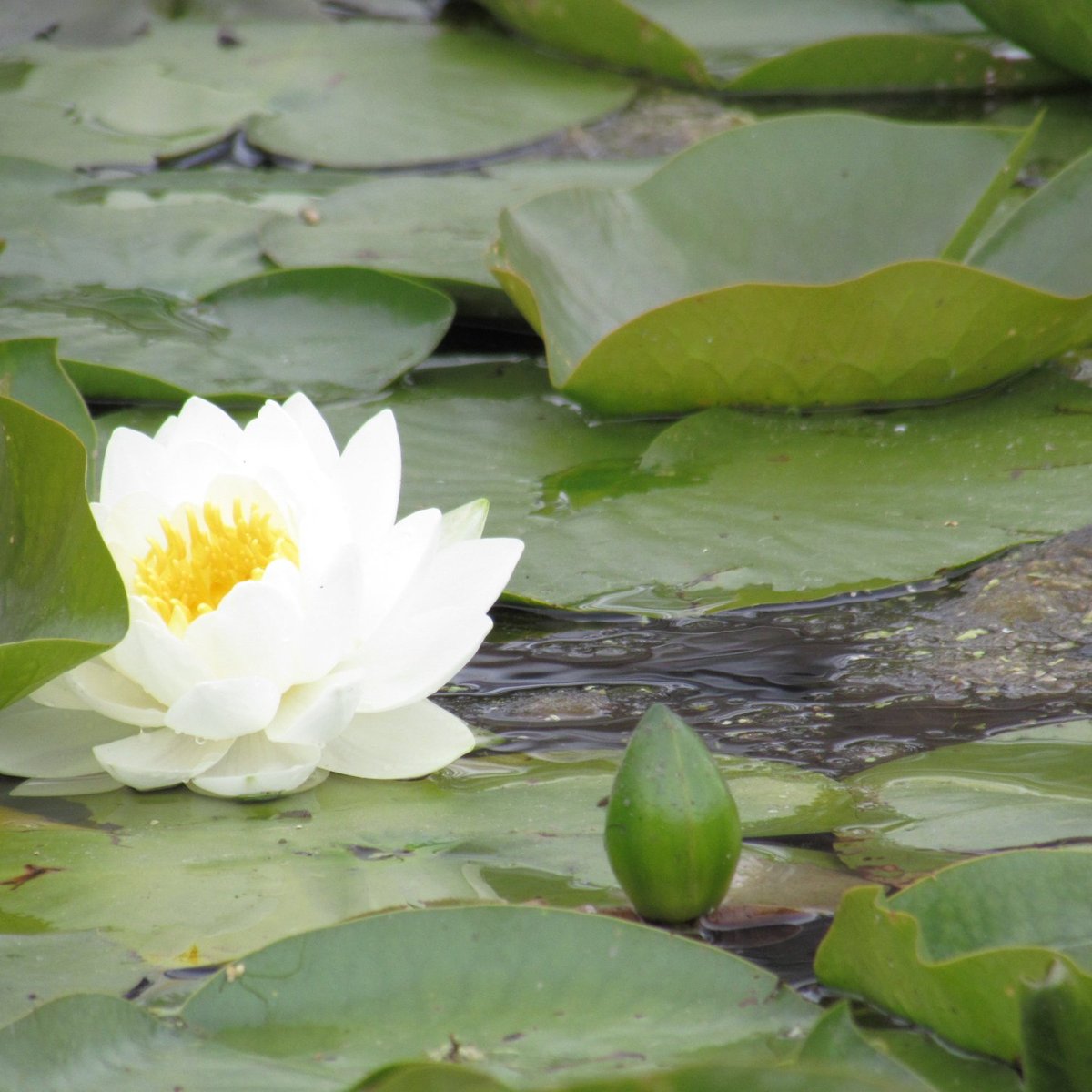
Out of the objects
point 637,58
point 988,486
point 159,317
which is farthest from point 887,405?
point 637,58

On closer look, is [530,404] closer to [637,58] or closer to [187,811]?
[187,811]

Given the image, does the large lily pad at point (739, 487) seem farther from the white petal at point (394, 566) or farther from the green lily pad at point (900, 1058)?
the green lily pad at point (900, 1058)

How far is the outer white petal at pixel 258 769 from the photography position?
986 mm

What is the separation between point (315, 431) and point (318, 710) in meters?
0.31

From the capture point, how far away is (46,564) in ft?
3.19

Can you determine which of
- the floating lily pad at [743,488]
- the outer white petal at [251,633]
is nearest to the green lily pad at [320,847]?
the outer white petal at [251,633]

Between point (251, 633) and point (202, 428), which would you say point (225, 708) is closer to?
point (251, 633)

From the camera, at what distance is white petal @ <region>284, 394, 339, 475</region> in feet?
3.86

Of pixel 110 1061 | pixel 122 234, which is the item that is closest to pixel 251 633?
pixel 110 1061

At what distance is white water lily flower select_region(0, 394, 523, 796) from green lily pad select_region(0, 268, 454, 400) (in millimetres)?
499

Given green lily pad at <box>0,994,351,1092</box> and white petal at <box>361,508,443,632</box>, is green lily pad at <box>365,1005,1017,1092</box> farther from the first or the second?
white petal at <box>361,508,443,632</box>

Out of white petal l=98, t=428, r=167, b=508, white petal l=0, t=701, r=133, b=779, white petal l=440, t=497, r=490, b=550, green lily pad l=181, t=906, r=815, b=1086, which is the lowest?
white petal l=0, t=701, r=133, b=779

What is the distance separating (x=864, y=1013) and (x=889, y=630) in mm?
542

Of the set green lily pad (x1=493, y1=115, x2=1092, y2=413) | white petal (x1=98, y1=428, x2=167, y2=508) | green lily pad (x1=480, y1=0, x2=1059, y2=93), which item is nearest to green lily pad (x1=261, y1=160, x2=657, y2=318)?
green lily pad (x1=493, y1=115, x2=1092, y2=413)
